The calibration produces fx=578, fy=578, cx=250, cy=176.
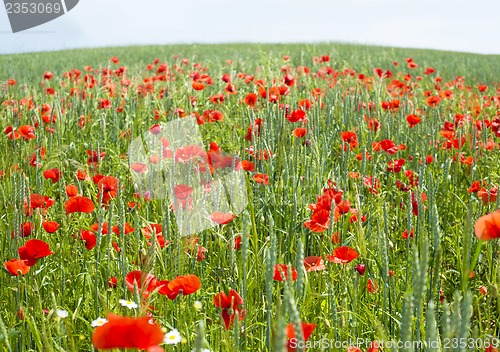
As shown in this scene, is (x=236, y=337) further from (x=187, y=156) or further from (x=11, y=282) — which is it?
(x=187, y=156)

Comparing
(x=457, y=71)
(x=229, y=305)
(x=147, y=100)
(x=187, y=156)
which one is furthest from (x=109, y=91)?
(x=457, y=71)

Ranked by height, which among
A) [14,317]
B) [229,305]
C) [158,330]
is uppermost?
[158,330]

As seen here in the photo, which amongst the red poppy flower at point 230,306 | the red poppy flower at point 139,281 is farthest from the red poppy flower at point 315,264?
the red poppy flower at point 139,281

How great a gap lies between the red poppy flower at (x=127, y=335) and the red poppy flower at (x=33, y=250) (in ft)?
2.35

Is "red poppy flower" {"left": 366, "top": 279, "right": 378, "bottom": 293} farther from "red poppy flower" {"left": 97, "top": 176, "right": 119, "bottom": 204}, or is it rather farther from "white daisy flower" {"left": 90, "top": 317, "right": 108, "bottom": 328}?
"red poppy flower" {"left": 97, "top": 176, "right": 119, "bottom": 204}

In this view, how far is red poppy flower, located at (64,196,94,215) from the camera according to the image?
1.79 meters

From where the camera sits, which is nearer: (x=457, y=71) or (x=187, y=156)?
(x=187, y=156)

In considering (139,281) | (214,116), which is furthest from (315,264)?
(214,116)

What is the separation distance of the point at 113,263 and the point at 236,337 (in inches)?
40.0

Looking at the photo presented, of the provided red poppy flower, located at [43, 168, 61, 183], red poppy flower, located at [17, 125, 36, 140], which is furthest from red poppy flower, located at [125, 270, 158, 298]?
red poppy flower, located at [17, 125, 36, 140]

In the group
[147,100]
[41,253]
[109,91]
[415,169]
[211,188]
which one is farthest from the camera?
[109,91]

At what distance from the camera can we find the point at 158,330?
0.84 metres

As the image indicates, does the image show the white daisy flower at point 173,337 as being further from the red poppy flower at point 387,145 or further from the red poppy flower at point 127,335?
the red poppy flower at point 387,145

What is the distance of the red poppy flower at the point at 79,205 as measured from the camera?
179 cm
